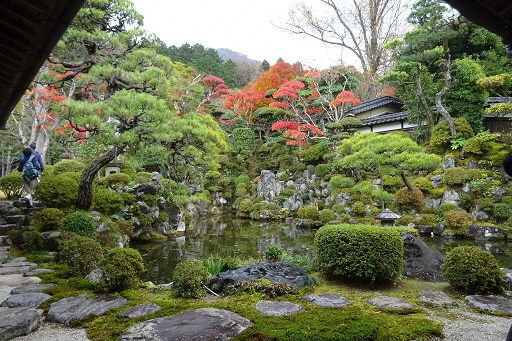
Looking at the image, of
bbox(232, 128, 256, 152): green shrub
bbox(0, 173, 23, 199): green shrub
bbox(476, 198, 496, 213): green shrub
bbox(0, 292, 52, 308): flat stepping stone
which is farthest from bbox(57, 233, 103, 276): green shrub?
bbox(232, 128, 256, 152): green shrub

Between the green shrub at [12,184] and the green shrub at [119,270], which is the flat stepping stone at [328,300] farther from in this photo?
the green shrub at [12,184]

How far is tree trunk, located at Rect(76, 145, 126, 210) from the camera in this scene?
28.4 feet

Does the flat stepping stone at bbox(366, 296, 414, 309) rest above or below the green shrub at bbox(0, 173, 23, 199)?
below

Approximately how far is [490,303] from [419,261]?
282cm

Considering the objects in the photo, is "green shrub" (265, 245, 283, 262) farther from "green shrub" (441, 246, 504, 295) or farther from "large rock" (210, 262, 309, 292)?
"green shrub" (441, 246, 504, 295)

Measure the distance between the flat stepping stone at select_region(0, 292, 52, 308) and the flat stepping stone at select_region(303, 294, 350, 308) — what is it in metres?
3.54

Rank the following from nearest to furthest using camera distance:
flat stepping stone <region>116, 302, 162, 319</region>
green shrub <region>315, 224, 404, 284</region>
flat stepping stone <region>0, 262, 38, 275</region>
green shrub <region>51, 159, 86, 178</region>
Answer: flat stepping stone <region>116, 302, 162, 319</region>
green shrub <region>315, 224, 404, 284</region>
flat stepping stone <region>0, 262, 38, 275</region>
green shrub <region>51, 159, 86, 178</region>

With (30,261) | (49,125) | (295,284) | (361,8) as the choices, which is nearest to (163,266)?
(30,261)

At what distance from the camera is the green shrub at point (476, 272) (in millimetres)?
4715

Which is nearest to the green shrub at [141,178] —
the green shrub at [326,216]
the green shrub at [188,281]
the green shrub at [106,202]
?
the green shrub at [106,202]

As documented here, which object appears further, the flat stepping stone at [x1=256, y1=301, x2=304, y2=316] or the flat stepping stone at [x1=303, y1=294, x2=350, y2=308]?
the flat stepping stone at [x1=303, y1=294, x2=350, y2=308]

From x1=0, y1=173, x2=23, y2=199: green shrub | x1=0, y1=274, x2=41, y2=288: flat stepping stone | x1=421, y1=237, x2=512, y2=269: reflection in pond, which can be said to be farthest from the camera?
x1=0, y1=173, x2=23, y2=199: green shrub

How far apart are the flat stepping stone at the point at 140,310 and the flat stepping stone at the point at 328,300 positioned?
2038 mm

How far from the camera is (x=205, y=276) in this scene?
16.6ft
